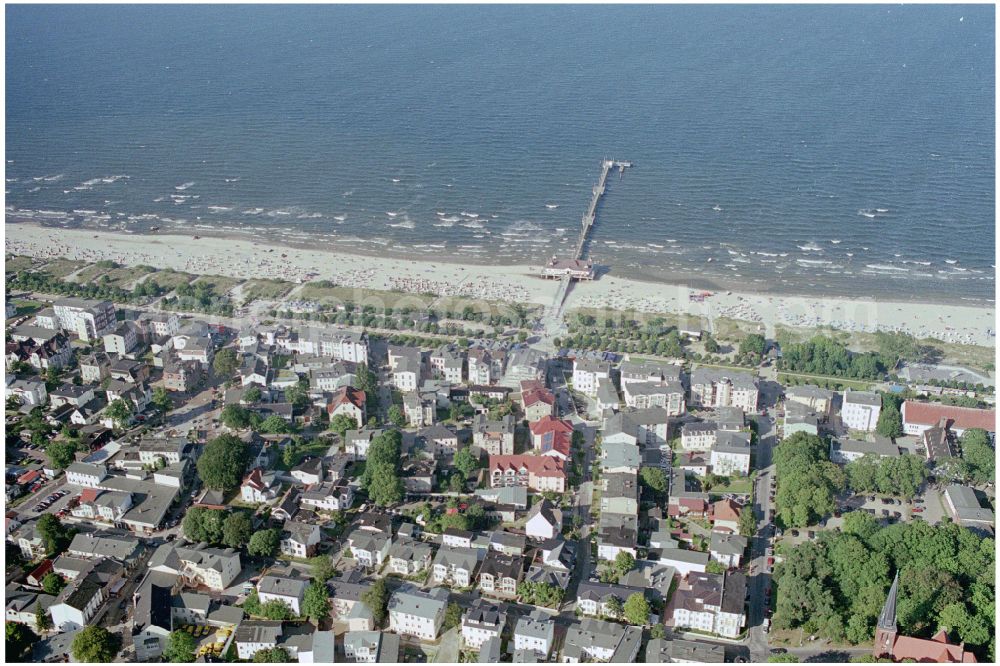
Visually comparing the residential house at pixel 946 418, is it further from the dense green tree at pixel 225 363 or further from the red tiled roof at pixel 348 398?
the dense green tree at pixel 225 363

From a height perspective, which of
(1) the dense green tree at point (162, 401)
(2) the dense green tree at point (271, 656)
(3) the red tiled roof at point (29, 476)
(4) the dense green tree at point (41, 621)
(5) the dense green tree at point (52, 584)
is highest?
(1) the dense green tree at point (162, 401)

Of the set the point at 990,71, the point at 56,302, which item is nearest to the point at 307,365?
the point at 56,302

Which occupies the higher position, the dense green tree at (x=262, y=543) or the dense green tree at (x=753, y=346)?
the dense green tree at (x=753, y=346)

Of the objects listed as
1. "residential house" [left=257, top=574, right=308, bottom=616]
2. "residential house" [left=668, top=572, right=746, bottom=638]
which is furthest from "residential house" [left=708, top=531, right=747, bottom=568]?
"residential house" [left=257, top=574, right=308, bottom=616]

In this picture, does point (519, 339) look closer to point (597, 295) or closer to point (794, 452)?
point (597, 295)

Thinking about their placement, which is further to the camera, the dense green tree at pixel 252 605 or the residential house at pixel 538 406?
the residential house at pixel 538 406

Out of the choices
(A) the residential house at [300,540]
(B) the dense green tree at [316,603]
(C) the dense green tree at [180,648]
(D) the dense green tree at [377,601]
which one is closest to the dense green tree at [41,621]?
(C) the dense green tree at [180,648]

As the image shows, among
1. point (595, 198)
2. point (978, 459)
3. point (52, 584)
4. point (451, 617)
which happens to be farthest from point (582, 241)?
point (52, 584)

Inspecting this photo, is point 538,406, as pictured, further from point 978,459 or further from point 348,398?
point 978,459

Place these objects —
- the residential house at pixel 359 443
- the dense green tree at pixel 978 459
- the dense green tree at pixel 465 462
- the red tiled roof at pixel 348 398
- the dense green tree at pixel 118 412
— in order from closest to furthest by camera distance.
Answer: the dense green tree at pixel 978 459 < the dense green tree at pixel 465 462 < the residential house at pixel 359 443 < the dense green tree at pixel 118 412 < the red tiled roof at pixel 348 398
